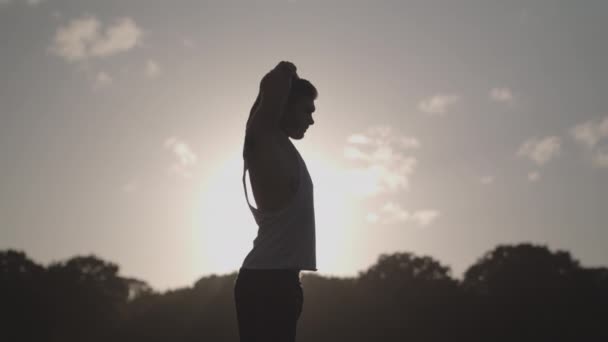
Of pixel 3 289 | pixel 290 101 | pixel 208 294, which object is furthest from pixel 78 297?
pixel 290 101

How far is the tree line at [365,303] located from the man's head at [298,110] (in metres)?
45.4

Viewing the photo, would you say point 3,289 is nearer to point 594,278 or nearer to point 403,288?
point 403,288

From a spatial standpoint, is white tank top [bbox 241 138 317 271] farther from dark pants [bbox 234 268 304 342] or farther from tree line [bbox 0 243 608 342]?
tree line [bbox 0 243 608 342]

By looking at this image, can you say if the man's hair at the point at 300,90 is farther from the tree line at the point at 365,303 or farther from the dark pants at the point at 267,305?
the tree line at the point at 365,303

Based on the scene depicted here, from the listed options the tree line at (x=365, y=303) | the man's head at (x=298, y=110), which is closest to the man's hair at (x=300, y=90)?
Result: the man's head at (x=298, y=110)

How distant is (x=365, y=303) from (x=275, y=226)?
54708mm

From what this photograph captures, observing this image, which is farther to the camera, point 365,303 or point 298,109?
point 365,303

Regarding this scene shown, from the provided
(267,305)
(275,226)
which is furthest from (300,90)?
(267,305)

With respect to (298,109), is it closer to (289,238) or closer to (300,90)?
(300,90)

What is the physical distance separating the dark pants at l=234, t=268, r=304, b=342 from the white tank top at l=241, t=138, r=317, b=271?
0.06 meters

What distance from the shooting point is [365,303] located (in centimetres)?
5634

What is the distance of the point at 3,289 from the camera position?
177 ft

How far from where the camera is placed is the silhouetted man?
3.27m

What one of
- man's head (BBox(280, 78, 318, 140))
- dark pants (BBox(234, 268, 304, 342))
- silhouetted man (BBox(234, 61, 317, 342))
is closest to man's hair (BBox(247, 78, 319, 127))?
man's head (BBox(280, 78, 318, 140))
